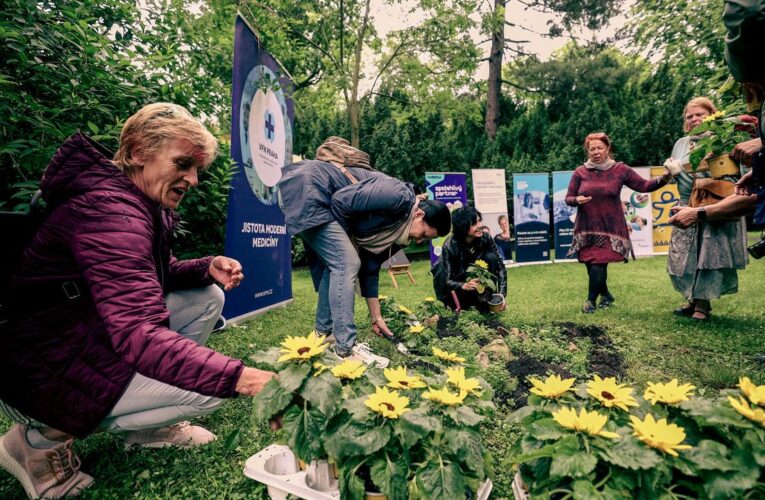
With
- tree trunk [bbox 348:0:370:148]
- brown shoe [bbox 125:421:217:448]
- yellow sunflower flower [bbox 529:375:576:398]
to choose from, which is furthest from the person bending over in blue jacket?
tree trunk [bbox 348:0:370:148]

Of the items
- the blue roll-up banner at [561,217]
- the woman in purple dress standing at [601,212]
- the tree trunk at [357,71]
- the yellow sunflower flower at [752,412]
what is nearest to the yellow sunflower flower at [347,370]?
the yellow sunflower flower at [752,412]

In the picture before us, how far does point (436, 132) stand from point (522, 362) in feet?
36.6

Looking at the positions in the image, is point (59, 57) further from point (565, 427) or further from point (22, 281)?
point (565, 427)

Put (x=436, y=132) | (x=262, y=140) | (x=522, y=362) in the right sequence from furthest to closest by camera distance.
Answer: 1. (x=436, y=132)
2. (x=262, y=140)
3. (x=522, y=362)

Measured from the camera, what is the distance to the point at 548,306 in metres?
5.07

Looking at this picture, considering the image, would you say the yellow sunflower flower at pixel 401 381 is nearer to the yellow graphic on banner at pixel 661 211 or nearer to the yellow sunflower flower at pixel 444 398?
the yellow sunflower flower at pixel 444 398

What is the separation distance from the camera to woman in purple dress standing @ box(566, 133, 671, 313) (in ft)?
14.7

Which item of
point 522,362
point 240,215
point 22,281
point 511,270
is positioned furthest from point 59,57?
point 511,270

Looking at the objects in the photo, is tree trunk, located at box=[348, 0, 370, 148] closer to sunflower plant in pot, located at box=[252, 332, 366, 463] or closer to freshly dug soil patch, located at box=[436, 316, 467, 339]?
freshly dug soil patch, located at box=[436, 316, 467, 339]

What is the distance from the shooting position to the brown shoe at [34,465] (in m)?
1.58

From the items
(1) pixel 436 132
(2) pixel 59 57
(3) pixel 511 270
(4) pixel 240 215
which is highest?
(1) pixel 436 132

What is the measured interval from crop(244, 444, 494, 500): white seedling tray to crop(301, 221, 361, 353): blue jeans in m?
1.32

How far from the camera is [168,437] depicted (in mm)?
2010

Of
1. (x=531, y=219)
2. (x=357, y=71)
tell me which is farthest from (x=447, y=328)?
(x=357, y=71)
